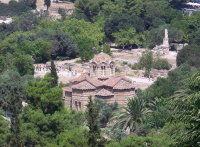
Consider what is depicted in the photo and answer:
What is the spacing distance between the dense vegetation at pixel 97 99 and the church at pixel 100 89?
38.3 inches

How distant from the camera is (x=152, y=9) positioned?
83000mm

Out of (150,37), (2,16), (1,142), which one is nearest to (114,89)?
(1,142)

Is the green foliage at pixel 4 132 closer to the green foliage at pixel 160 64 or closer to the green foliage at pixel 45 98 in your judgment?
the green foliage at pixel 45 98

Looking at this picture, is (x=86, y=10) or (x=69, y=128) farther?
(x=86, y=10)

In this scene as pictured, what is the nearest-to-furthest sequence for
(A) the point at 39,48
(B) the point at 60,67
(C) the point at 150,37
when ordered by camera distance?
(B) the point at 60,67
(A) the point at 39,48
(C) the point at 150,37

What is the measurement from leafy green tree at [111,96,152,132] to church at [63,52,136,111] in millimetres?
3512

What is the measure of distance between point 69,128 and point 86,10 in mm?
58069

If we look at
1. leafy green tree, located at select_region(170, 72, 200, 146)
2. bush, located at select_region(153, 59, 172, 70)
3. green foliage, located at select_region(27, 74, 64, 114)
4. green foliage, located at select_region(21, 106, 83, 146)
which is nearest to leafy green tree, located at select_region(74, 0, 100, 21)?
bush, located at select_region(153, 59, 172, 70)

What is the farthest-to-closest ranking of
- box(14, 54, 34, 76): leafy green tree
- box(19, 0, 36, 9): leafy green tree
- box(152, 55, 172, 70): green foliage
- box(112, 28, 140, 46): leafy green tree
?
box(19, 0, 36, 9): leafy green tree
box(112, 28, 140, 46): leafy green tree
box(152, 55, 172, 70): green foliage
box(14, 54, 34, 76): leafy green tree

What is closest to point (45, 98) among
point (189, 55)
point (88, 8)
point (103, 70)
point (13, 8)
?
point (103, 70)

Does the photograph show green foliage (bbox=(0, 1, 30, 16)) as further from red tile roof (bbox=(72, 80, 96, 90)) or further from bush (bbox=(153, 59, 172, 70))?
red tile roof (bbox=(72, 80, 96, 90))

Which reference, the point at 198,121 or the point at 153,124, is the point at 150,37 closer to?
the point at 153,124

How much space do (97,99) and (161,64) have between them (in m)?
21.6

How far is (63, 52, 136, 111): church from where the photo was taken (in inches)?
1535
